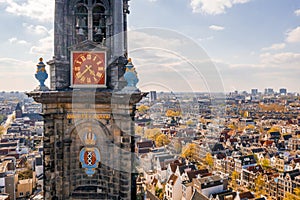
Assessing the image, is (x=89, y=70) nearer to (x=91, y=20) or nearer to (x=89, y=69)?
(x=89, y=69)

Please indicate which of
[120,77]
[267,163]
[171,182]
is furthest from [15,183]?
[267,163]

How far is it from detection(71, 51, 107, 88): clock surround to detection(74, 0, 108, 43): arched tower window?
694 mm

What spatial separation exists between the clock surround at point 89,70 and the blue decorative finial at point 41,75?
83 centimetres

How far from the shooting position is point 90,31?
9.16 meters

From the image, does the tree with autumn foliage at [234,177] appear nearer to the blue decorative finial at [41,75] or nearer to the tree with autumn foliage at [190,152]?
the tree with autumn foliage at [190,152]

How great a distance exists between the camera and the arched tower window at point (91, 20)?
9.15 m

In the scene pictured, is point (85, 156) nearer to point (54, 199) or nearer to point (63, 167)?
point (63, 167)

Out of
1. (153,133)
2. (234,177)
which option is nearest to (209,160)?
(234,177)

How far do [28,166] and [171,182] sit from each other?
20428 millimetres

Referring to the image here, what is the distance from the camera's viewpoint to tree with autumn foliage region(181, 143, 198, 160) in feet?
148

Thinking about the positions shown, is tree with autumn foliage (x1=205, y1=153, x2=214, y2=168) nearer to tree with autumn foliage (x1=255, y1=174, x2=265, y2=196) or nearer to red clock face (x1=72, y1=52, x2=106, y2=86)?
tree with autumn foliage (x1=255, y1=174, x2=265, y2=196)

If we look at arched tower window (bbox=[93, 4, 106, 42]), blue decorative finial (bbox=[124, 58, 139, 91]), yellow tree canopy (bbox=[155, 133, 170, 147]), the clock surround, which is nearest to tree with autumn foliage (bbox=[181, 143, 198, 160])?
yellow tree canopy (bbox=[155, 133, 170, 147])

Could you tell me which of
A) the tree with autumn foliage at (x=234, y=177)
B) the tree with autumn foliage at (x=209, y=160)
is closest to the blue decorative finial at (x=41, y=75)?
the tree with autumn foliage at (x=234, y=177)

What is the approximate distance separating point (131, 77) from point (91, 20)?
263 cm
